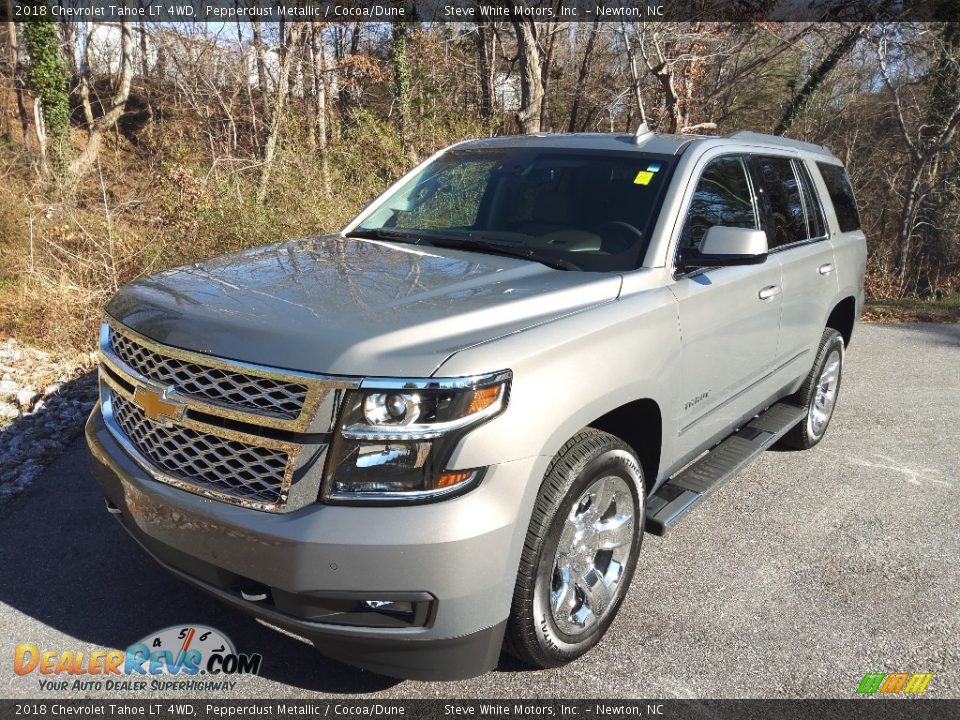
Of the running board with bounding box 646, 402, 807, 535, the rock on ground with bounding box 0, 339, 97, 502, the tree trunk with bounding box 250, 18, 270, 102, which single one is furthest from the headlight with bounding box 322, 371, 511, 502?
the tree trunk with bounding box 250, 18, 270, 102

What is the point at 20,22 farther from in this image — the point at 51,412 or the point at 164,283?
the point at 164,283

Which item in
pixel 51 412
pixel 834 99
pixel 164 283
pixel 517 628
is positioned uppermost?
pixel 834 99

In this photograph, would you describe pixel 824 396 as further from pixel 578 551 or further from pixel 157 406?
pixel 157 406

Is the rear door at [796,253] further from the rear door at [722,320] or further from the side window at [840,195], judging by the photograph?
the side window at [840,195]

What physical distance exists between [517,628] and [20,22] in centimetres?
1845

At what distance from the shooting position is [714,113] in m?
19.5

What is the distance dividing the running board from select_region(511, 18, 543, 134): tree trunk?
974cm

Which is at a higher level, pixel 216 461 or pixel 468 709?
pixel 216 461

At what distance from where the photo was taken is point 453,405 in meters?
2.26

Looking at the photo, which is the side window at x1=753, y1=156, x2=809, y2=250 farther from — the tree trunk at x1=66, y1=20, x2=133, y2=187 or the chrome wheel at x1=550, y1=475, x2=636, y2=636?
the tree trunk at x1=66, y1=20, x2=133, y2=187

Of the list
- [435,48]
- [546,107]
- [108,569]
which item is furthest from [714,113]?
[108,569]

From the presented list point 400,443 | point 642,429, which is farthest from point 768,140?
point 400,443

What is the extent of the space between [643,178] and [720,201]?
18.1 inches

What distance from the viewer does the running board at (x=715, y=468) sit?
335 centimetres
